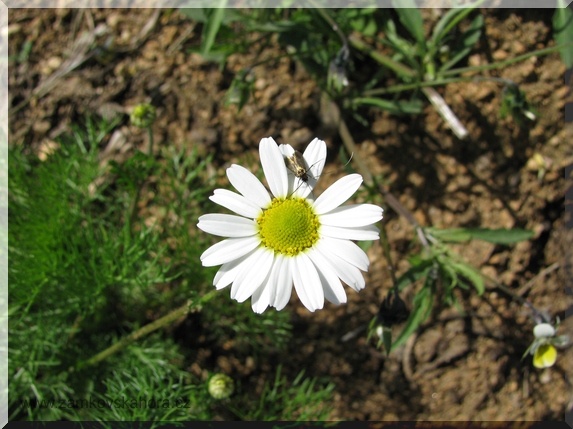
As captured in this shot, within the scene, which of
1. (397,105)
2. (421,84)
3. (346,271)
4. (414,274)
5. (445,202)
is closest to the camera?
(346,271)

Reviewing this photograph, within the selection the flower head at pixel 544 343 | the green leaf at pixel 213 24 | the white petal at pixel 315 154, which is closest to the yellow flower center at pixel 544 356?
the flower head at pixel 544 343

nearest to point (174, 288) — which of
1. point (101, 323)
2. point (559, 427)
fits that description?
point (101, 323)

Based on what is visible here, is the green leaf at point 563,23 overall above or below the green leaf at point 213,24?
above

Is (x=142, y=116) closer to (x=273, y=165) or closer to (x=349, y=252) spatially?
(x=273, y=165)

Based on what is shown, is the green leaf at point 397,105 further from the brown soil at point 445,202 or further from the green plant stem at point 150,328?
the green plant stem at point 150,328

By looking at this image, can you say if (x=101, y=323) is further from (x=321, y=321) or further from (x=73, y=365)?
(x=321, y=321)

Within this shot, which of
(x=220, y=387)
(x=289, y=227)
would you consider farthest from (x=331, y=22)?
(x=220, y=387)
